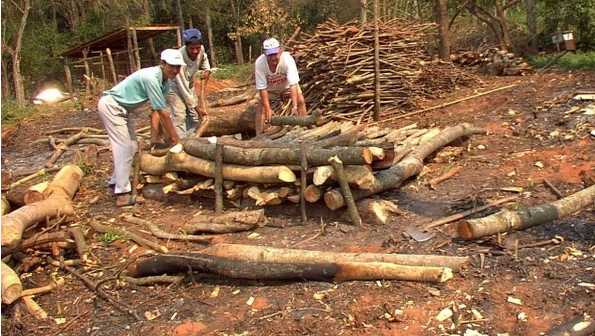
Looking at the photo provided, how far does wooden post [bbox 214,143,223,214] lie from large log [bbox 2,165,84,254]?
144 cm

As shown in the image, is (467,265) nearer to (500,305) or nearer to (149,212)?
(500,305)

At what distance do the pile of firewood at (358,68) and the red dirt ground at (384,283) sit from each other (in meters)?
3.53

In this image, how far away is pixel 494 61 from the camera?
1328cm

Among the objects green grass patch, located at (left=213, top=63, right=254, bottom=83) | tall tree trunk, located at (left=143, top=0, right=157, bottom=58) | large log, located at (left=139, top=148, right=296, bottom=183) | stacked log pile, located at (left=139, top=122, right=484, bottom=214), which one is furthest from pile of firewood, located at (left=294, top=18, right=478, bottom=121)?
tall tree trunk, located at (left=143, top=0, right=157, bottom=58)

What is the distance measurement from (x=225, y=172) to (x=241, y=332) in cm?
236

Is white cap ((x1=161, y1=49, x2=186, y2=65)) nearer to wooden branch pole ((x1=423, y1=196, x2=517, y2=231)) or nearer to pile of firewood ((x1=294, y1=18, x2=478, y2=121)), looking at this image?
wooden branch pole ((x1=423, y1=196, x2=517, y2=231))

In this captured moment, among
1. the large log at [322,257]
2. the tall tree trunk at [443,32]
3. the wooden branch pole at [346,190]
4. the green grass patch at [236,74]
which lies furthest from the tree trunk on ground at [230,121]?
the green grass patch at [236,74]

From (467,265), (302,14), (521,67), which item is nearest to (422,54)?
(521,67)

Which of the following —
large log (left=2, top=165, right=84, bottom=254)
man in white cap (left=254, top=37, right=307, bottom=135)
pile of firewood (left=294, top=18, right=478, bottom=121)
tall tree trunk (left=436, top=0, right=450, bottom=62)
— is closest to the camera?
large log (left=2, top=165, right=84, bottom=254)

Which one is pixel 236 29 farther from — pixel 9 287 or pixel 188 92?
pixel 9 287

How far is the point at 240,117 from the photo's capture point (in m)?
8.66

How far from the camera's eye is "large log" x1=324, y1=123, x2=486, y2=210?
4980 millimetres

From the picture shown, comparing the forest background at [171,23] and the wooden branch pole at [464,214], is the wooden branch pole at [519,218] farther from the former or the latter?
the forest background at [171,23]

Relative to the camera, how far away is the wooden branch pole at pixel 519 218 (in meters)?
4.16
